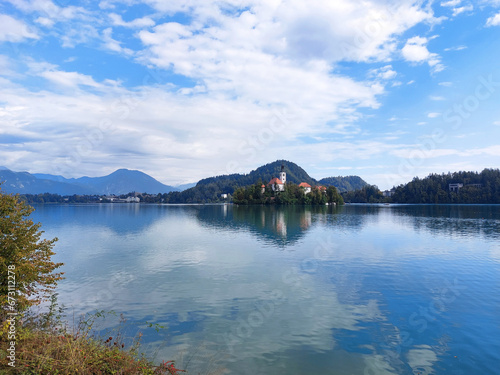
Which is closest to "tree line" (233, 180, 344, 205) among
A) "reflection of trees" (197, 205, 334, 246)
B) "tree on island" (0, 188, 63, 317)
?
"reflection of trees" (197, 205, 334, 246)

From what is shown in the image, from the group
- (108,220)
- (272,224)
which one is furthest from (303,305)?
(108,220)

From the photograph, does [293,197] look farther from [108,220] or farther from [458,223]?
[108,220]

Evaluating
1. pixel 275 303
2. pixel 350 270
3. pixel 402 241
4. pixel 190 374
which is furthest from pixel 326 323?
Answer: pixel 402 241

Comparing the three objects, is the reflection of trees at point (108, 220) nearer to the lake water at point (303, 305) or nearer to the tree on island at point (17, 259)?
the lake water at point (303, 305)

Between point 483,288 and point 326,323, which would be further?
point 483,288

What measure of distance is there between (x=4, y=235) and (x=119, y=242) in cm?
3541

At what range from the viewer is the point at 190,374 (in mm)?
11086

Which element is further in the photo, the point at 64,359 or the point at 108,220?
the point at 108,220

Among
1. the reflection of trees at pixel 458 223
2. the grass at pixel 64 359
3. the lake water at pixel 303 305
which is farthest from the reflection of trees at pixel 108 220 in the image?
the reflection of trees at pixel 458 223

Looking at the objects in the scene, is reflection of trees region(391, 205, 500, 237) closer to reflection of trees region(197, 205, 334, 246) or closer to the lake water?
the lake water

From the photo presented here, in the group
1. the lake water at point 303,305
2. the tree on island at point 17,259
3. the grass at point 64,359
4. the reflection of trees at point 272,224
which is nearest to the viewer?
the grass at point 64,359

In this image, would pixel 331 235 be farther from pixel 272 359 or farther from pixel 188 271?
pixel 272 359

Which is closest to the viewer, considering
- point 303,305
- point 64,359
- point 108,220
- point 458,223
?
point 64,359

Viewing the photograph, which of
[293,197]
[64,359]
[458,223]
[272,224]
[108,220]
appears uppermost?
[293,197]
